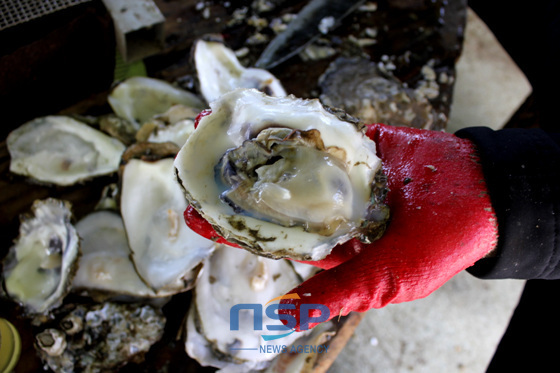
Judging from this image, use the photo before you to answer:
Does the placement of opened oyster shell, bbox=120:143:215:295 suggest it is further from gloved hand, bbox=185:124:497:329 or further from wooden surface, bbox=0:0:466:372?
gloved hand, bbox=185:124:497:329

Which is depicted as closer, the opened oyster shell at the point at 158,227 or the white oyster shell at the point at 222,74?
the opened oyster shell at the point at 158,227

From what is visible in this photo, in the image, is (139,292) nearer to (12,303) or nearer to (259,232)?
(12,303)

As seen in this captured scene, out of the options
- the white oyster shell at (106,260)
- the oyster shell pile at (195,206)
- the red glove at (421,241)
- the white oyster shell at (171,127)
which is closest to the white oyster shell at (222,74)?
the oyster shell pile at (195,206)

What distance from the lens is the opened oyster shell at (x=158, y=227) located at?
1.08 metres

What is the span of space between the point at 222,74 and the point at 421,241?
0.88 metres

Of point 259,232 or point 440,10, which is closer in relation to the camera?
point 259,232

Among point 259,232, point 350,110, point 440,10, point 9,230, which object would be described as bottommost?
point 9,230

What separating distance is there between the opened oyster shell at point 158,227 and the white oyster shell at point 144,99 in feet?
0.88

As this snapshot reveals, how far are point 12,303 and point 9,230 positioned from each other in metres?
0.22

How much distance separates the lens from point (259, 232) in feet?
2.39

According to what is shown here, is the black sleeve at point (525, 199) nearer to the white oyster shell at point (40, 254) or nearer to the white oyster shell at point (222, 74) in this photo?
the white oyster shell at point (222, 74)

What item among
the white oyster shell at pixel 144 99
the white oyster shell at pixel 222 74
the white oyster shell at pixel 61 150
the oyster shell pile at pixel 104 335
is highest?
the white oyster shell at pixel 222 74

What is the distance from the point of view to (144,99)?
1308 millimetres

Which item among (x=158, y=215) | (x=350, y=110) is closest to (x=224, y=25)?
(x=350, y=110)
